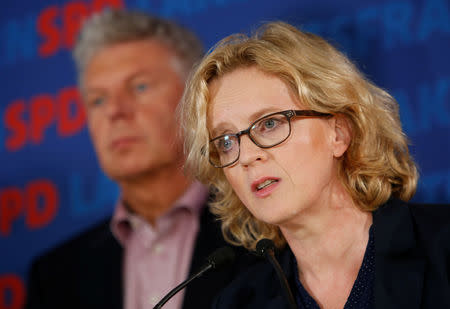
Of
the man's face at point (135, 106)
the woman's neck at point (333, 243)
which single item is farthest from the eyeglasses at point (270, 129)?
the man's face at point (135, 106)

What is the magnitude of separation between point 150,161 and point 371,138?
1.26m

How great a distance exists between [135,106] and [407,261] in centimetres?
162

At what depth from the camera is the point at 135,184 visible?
2955 mm

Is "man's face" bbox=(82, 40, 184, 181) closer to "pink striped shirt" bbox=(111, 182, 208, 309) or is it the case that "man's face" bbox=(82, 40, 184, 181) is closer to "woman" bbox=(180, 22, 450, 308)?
"pink striped shirt" bbox=(111, 182, 208, 309)

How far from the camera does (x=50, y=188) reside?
335 centimetres

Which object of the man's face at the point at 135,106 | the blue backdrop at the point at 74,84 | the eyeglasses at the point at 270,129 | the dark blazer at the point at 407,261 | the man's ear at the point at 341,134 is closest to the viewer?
the dark blazer at the point at 407,261

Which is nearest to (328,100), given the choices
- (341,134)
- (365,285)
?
(341,134)

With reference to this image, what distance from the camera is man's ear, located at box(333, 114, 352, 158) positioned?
1984 mm

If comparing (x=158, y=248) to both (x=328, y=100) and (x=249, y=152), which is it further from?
(x=328, y=100)

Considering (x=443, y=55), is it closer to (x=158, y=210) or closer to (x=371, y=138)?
(x=371, y=138)

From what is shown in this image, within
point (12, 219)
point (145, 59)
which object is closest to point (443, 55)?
point (145, 59)

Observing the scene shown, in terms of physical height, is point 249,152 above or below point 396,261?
above

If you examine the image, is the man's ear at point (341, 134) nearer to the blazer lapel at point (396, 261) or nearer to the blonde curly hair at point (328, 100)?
the blonde curly hair at point (328, 100)

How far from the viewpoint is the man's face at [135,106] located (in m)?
2.90
